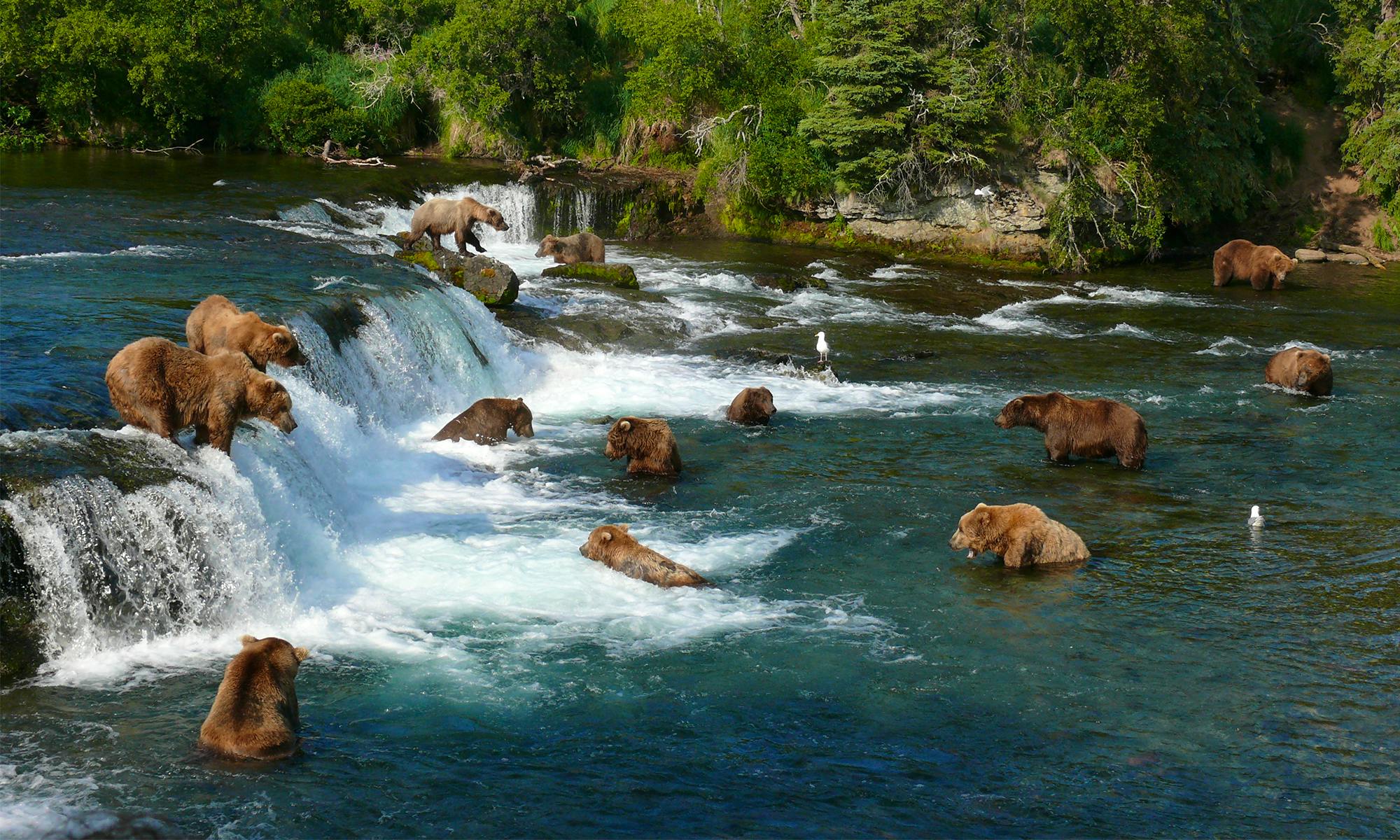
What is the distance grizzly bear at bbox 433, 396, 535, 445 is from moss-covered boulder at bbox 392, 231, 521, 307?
5902 mm

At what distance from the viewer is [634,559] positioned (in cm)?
1103

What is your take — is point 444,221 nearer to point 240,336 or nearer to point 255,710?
point 240,336

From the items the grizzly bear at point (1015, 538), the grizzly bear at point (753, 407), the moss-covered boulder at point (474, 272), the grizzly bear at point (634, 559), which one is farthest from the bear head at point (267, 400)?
the moss-covered boulder at point (474, 272)

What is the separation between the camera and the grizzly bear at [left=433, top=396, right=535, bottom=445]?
15.4 meters

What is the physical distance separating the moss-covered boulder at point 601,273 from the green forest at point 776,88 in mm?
8323

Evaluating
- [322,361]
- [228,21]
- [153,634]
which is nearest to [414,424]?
[322,361]

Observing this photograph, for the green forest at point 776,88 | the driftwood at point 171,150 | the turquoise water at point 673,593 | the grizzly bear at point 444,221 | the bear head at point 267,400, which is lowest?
the turquoise water at point 673,593

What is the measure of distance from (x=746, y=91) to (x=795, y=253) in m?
5.72

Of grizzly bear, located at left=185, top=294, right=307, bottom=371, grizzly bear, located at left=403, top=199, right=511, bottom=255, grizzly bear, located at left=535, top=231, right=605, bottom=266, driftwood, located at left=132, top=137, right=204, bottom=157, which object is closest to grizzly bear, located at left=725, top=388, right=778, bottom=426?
grizzly bear, located at left=185, top=294, right=307, bottom=371

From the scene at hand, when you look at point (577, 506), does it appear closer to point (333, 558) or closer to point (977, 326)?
point (333, 558)

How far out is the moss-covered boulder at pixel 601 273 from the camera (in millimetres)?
24562

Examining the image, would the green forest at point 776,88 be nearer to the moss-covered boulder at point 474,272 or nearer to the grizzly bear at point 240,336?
the moss-covered boulder at point 474,272

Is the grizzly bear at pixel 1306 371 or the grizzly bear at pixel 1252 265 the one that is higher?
the grizzly bear at pixel 1252 265

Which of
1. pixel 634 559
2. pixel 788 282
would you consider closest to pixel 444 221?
pixel 788 282
